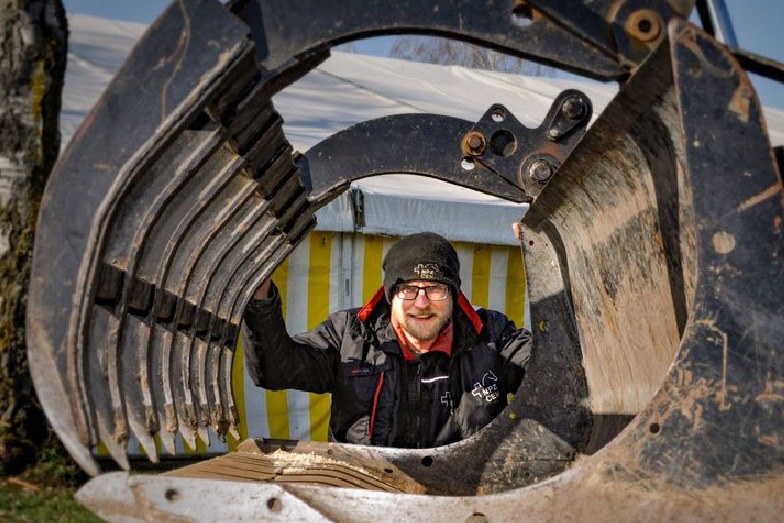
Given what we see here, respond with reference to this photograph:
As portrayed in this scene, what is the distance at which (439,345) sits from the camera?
4.14 meters

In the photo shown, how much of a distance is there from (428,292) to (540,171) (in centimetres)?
99

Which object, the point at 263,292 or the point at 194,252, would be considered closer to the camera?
the point at 194,252

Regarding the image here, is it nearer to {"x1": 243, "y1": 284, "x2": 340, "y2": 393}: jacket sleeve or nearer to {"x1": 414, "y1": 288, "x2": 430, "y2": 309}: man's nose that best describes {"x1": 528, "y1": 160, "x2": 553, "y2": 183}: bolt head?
{"x1": 414, "y1": 288, "x2": 430, "y2": 309}: man's nose

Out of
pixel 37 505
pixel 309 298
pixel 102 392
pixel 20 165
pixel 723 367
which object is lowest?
pixel 37 505

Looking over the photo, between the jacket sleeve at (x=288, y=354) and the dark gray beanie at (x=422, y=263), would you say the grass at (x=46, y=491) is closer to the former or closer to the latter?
the jacket sleeve at (x=288, y=354)

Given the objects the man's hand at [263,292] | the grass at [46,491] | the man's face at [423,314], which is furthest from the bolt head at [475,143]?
the grass at [46,491]

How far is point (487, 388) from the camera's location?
4.07m

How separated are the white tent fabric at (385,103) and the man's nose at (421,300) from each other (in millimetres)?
2728

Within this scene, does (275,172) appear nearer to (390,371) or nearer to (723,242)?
(390,371)

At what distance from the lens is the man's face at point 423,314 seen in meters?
4.10

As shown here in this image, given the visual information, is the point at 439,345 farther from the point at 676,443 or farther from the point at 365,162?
→ the point at 676,443

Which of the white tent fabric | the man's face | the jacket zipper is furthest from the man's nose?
the white tent fabric

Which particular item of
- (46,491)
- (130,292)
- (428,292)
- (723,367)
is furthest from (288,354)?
(723,367)

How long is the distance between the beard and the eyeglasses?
0.06 metres
